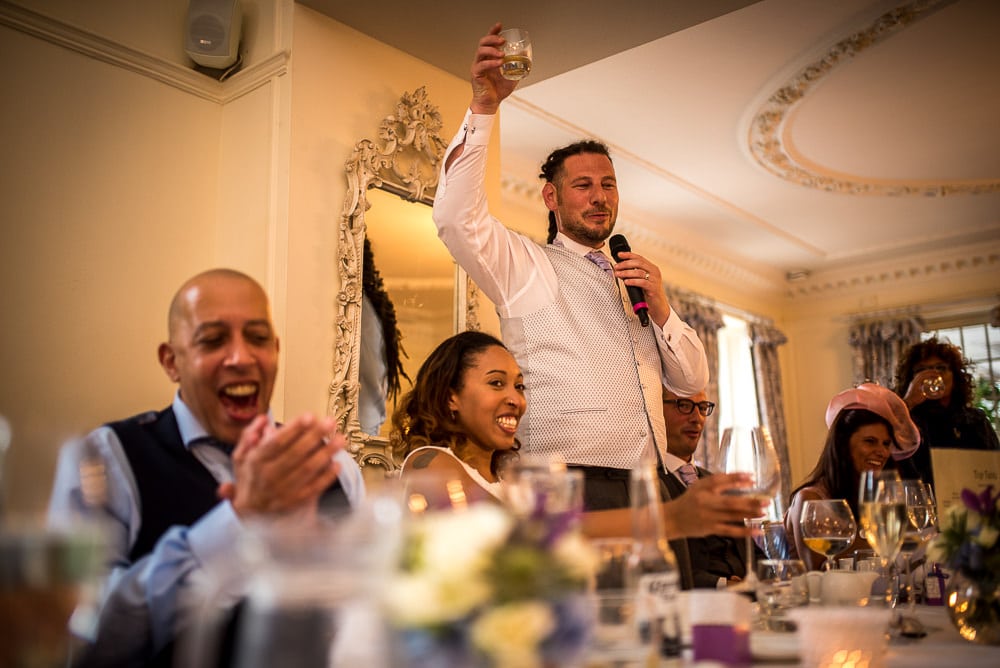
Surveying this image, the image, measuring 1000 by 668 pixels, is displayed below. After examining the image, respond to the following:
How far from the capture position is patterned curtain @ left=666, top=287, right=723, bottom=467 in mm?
6926

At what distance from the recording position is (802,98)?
500 centimetres

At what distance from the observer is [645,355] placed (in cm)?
273

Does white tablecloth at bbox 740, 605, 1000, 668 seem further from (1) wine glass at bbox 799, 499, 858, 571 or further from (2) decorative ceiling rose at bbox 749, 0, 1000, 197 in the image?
(2) decorative ceiling rose at bbox 749, 0, 1000, 197

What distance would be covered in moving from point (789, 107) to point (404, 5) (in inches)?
108

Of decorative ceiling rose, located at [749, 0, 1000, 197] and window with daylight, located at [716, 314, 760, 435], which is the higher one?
decorative ceiling rose, located at [749, 0, 1000, 197]

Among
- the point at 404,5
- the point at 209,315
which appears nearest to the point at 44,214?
the point at 404,5

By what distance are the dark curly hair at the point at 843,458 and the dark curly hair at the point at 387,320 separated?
1.57 metres

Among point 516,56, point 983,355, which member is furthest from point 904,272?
point 516,56

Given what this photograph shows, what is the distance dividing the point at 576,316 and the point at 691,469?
1268 mm

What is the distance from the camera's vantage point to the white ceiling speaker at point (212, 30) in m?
3.13

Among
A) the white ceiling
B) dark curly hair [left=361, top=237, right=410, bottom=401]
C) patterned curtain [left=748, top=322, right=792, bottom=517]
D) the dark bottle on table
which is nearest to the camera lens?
the dark bottle on table

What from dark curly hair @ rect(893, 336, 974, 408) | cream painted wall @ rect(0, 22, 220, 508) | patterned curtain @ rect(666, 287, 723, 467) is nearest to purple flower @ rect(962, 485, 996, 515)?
cream painted wall @ rect(0, 22, 220, 508)

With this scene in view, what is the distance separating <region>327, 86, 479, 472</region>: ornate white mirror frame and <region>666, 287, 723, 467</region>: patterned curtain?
146 inches

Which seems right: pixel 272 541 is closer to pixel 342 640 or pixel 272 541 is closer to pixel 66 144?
pixel 342 640
